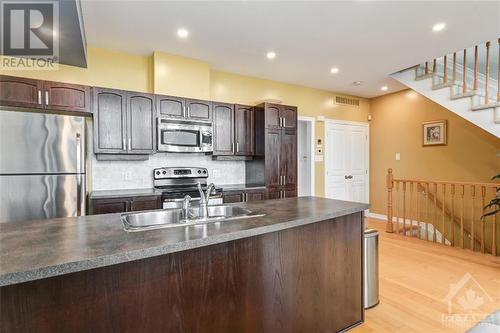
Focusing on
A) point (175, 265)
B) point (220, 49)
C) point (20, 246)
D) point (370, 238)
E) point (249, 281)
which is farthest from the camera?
point (220, 49)

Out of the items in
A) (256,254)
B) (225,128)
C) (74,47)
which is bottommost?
(256,254)

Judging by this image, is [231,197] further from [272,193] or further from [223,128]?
[223,128]

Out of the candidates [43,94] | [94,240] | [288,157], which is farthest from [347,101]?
[94,240]

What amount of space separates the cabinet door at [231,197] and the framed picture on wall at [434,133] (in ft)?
12.7

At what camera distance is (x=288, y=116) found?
14.7 feet

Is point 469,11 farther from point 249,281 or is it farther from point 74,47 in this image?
point 74,47

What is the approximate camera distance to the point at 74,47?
3.08 m

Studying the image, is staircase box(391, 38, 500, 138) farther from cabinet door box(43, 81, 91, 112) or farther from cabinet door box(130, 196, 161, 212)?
cabinet door box(43, 81, 91, 112)

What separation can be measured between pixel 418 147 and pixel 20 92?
638 centimetres

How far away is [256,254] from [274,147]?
9.49 ft

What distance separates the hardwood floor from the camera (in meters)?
2.10

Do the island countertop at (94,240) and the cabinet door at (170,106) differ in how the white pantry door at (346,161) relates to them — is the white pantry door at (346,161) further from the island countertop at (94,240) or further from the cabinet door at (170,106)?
the island countertop at (94,240)

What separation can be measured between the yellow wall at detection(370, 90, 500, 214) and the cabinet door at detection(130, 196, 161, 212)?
492 cm

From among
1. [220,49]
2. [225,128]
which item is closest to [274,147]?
[225,128]
